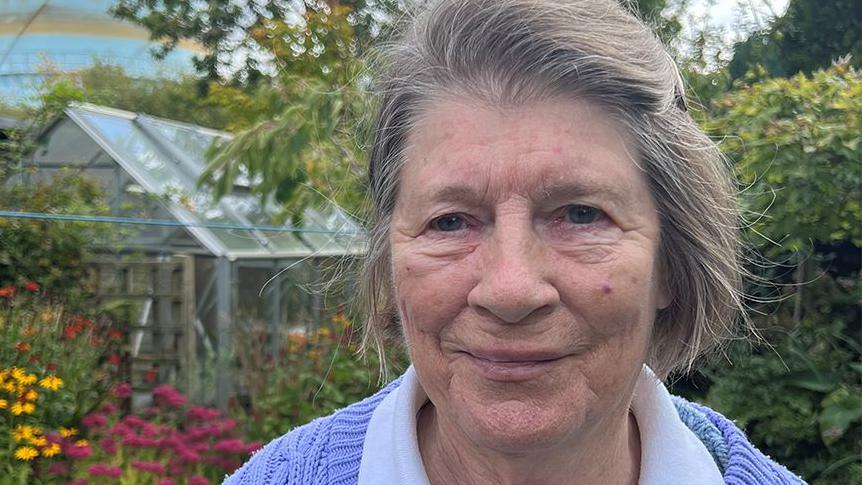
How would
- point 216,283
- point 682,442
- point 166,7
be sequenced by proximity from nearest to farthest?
point 682,442 → point 216,283 → point 166,7

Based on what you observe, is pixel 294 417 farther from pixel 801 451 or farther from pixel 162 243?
pixel 801 451

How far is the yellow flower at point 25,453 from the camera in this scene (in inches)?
136

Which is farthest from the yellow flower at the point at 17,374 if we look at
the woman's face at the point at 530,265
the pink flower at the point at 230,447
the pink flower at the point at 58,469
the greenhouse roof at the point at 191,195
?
the woman's face at the point at 530,265

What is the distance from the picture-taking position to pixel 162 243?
598cm

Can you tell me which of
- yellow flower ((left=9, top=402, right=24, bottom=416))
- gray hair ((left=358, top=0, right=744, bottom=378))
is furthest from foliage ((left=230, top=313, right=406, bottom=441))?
gray hair ((left=358, top=0, right=744, bottom=378))

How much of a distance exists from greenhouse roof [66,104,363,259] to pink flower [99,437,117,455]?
205cm

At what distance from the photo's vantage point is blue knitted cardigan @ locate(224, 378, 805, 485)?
1.42m

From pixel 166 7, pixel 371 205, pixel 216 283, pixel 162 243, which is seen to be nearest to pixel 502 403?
pixel 371 205

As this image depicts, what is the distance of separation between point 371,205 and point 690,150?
58 centimetres

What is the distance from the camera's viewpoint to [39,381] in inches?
151

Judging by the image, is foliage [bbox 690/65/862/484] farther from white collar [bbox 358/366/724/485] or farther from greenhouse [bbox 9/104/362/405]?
greenhouse [bbox 9/104/362/405]

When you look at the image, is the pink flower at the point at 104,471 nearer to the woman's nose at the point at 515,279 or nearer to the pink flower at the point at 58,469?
the pink flower at the point at 58,469

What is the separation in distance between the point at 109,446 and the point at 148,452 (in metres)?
0.23

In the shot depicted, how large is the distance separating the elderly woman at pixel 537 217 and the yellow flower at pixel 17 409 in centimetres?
293
